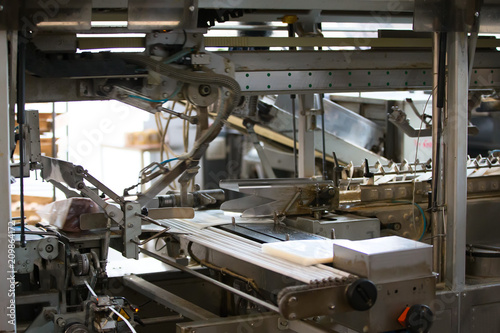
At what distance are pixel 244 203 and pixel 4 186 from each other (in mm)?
1169

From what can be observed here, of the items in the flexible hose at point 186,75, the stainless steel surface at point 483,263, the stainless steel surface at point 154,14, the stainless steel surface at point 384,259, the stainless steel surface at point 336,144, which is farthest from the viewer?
the stainless steel surface at point 336,144

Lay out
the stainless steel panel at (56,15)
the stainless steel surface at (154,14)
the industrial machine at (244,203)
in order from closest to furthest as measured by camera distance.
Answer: the industrial machine at (244,203) → the stainless steel panel at (56,15) → the stainless steel surface at (154,14)

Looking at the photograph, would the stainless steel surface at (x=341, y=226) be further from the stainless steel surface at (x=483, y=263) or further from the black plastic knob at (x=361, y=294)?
the black plastic knob at (x=361, y=294)

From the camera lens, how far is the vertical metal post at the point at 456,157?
8.40 feet

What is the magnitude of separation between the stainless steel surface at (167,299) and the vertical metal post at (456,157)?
1.01m

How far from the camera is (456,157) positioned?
101 inches

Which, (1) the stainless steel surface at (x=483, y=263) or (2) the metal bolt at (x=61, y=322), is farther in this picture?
(1) the stainless steel surface at (x=483, y=263)

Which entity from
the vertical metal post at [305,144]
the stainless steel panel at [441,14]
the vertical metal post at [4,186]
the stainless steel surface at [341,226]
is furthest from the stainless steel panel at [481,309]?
the vertical metal post at [4,186]

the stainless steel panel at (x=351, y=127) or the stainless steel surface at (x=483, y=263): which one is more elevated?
the stainless steel panel at (x=351, y=127)

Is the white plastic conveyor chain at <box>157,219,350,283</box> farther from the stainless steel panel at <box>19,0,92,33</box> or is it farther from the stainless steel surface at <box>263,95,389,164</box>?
the stainless steel surface at <box>263,95,389,164</box>

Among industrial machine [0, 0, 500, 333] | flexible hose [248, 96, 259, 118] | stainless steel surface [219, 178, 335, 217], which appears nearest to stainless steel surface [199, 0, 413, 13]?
industrial machine [0, 0, 500, 333]

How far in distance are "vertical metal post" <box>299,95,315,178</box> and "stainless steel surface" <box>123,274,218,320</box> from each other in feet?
4.82

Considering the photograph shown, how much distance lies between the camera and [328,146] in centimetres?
528

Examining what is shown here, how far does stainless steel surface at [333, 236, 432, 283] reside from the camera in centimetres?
185
